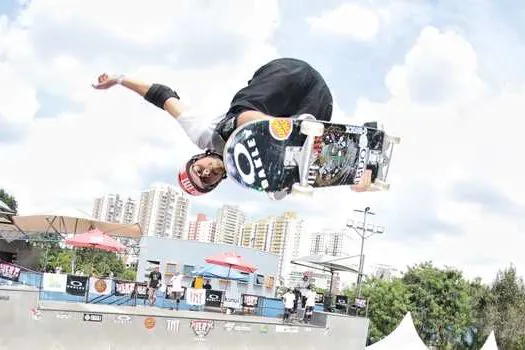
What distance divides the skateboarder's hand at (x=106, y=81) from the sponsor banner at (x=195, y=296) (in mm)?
16926

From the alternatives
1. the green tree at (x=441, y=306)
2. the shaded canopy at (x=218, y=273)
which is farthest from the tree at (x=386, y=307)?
the shaded canopy at (x=218, y=273)

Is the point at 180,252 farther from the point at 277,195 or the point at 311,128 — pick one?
the point at 311,128

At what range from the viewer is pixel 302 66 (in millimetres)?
4152

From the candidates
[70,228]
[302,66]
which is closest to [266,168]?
[302,66]

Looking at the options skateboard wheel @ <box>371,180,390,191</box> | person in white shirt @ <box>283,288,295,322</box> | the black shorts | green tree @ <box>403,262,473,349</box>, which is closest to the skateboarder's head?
the black shorts

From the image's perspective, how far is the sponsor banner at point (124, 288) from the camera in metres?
19.7

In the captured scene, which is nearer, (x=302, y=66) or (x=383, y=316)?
(x=302, y=66)

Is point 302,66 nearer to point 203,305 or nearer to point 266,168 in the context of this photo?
point 266,168

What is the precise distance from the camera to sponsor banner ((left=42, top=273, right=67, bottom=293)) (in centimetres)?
1772

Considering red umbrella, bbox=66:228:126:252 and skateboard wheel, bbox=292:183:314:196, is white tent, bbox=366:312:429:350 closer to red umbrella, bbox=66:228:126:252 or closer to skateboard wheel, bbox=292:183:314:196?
red umbrella, bbox=66:228:126:252

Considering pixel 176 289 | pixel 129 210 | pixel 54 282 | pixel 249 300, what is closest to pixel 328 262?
pixel 249 300

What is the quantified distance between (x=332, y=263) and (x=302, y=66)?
21561 mm

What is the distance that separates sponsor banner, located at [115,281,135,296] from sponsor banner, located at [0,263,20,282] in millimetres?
3090

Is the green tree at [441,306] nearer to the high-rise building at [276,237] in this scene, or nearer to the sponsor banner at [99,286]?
the high-rise building at [276,237]
